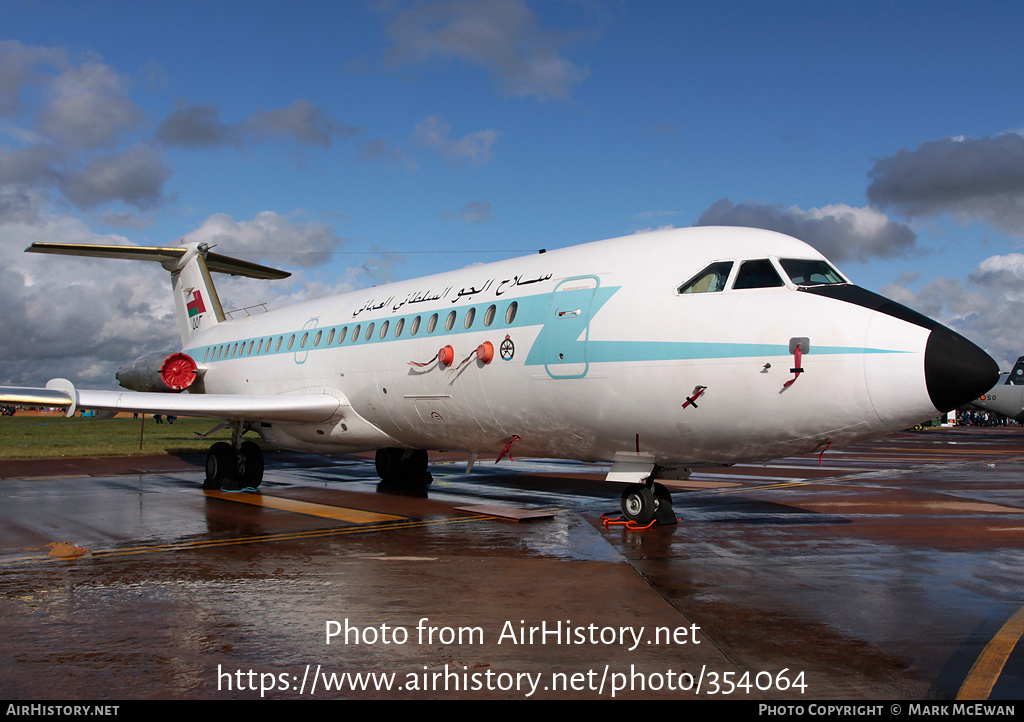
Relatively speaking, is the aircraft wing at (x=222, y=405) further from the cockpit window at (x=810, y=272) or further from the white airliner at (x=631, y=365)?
the cockpit window at (x=810, y=272)

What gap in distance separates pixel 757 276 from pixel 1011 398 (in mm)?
54635

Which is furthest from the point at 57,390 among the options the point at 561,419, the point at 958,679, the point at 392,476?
the point at 958,679

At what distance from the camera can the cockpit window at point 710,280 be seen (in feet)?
29.9

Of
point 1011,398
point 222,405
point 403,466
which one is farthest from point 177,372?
point 1011,398

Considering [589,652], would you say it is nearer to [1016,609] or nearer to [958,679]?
[958,679]

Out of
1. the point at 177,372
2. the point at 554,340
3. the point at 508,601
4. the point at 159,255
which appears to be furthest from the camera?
the point at 159,255

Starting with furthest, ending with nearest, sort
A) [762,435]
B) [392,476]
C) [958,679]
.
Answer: [392,476], [762,435], [958,679]

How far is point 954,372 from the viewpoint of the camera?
750cm

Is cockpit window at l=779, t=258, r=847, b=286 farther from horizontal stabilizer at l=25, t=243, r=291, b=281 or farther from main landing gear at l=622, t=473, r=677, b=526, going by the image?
horizontal stabilizer at l=25, t=243, r=291, b=281

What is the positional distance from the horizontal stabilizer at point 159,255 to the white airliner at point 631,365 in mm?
7669

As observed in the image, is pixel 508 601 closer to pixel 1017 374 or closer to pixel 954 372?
pixel 954 372

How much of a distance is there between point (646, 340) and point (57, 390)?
392 inches

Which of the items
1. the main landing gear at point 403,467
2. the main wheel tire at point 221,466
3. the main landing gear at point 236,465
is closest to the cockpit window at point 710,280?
the main landing gear at point 403,467

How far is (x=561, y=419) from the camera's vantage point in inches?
405
